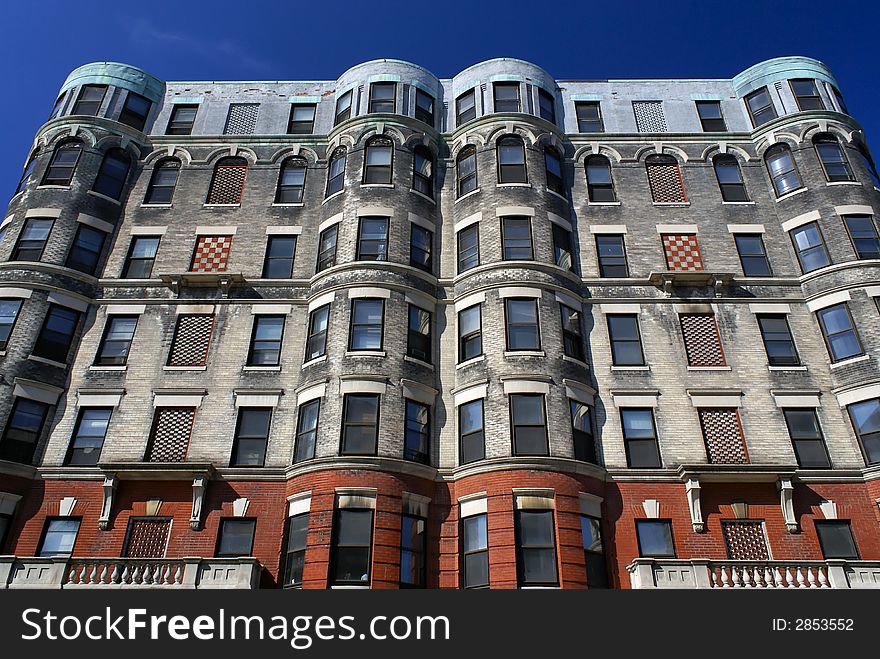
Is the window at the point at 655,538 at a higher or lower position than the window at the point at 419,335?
lower

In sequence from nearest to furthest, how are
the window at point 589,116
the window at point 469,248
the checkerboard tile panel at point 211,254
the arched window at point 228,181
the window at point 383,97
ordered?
the window at point 469,248, the checkerboard tile panel at point 211,254, the arched window at point 228,181, the window at point 383,97, the window at point 589,116

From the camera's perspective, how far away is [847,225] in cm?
2756

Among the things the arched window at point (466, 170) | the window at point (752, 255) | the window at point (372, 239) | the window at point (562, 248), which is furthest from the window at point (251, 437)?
the window at point (752, 255)

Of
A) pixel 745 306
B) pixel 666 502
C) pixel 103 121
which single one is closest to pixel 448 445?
pixel 666 502

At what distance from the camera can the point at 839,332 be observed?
2566 centimetres

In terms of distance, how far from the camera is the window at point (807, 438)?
77.5 feet

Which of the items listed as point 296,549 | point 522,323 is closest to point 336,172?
point 522,323

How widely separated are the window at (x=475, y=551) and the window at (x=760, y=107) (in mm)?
22696

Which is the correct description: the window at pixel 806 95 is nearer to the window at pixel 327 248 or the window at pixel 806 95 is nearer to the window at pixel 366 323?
the window at pixel 366 323

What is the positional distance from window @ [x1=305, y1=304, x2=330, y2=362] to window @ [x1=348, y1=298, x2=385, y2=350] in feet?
3.52

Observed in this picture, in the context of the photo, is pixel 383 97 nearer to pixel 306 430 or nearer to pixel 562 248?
pixel 562 248

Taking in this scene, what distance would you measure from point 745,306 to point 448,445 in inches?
501

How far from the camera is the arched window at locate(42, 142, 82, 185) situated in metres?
29.4

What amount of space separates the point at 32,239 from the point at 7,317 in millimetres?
3706
